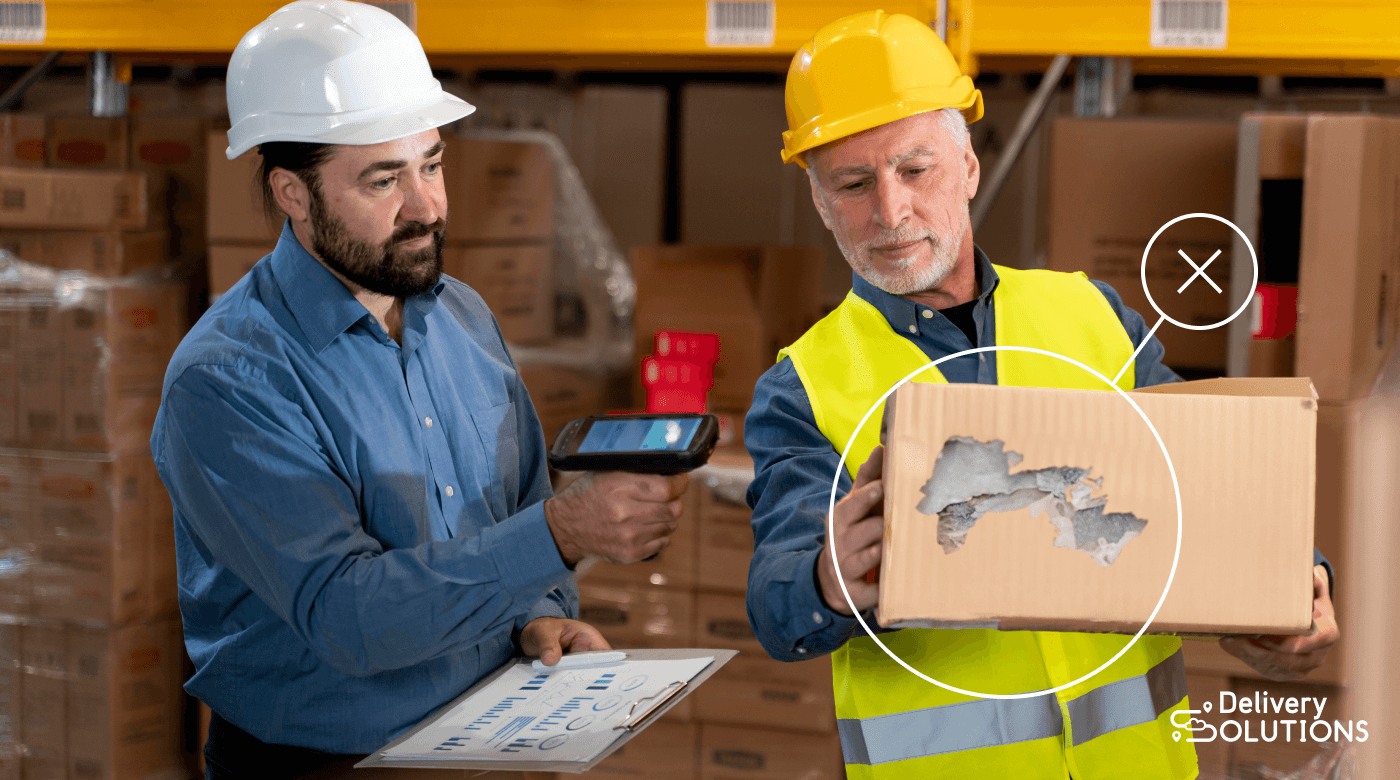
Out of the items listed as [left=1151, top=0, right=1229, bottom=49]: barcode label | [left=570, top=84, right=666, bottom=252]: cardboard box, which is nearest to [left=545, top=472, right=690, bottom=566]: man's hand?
[left=1151, top=0, right=1229, bottom=49]: barcode label

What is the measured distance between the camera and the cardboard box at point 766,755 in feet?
12.4

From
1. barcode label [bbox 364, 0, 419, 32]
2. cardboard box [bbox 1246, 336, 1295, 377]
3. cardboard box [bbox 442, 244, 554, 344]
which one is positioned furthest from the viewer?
cardboard box [bbox 442, 244, 554, 344]

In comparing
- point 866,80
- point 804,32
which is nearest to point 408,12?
point 804,32

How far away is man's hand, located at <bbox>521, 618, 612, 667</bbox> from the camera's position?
2.06 meters

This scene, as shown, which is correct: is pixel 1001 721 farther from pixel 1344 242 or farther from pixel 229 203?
pixel 229 203

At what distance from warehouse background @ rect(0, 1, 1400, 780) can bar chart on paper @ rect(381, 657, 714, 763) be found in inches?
63.5

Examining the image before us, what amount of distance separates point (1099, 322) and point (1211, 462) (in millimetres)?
538

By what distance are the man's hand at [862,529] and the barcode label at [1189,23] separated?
1.79 metres

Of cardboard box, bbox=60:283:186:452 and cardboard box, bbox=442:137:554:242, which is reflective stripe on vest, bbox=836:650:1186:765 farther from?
cardboard box, bbox=60:283:186:452

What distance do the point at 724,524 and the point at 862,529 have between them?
2248 mm

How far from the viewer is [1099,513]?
145cm

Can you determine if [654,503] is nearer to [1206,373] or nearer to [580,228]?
[1206,373]

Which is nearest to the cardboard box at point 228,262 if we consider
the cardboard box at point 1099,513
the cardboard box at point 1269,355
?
the cardboard box at point 1269,355

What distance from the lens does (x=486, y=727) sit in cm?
182
